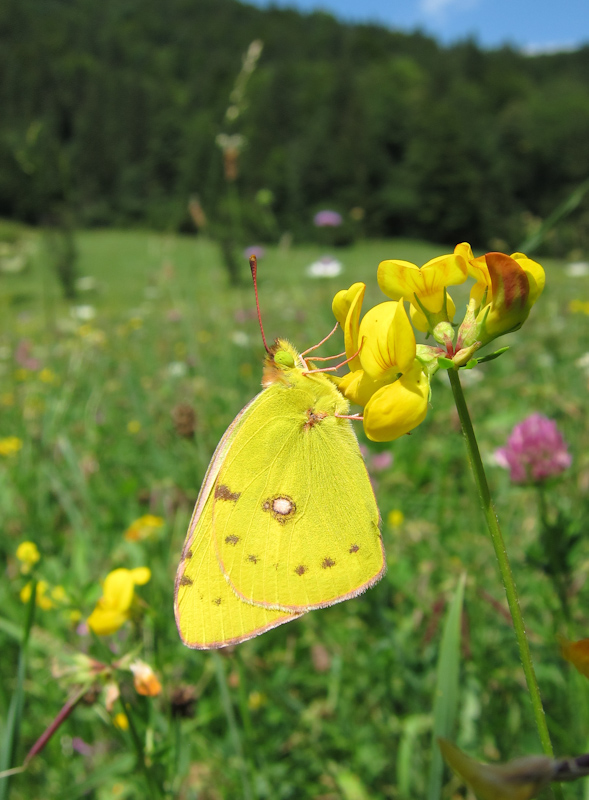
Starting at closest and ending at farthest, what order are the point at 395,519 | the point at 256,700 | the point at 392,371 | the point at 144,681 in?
the point at 392,371 → the point at 144,681 → the point at 256,700 → the point at 395,519

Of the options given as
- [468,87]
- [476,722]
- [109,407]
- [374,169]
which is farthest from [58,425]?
[468,87]

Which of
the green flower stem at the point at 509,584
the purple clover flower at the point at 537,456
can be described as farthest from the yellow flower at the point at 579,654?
the purple clover flower at the point at 537,456

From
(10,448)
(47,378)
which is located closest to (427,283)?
(10,448)

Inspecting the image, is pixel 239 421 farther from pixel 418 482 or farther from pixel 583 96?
pixel 583 96

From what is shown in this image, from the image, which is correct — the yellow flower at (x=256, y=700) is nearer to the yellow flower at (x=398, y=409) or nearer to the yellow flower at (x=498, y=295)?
the yellow flower at (x=398, y=409)

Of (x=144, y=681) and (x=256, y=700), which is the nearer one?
(x=144, y=681)

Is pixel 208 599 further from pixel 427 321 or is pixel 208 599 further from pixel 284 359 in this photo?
pixel 427 321

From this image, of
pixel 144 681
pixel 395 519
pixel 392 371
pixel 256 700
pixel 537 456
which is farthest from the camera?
pixel 395 519

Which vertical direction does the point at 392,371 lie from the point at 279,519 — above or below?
above
